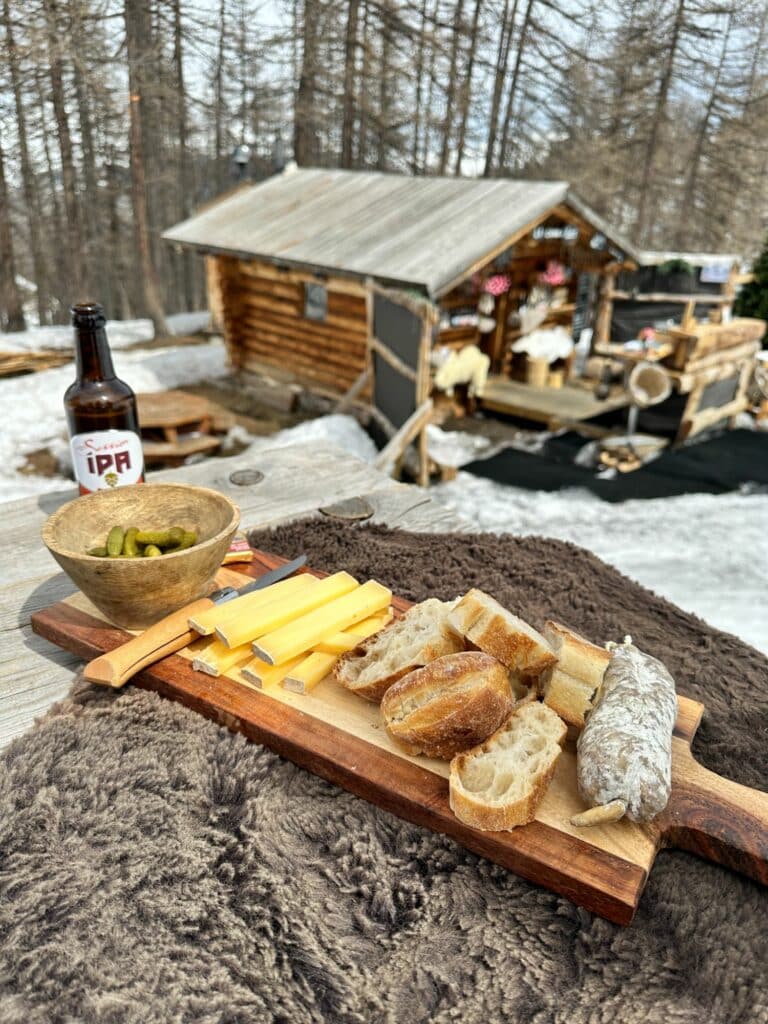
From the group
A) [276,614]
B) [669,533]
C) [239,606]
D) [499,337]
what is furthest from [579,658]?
[499,337]

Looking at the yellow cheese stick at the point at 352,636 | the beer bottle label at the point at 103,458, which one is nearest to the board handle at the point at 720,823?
the yellow cheese stick at the point at 352,636

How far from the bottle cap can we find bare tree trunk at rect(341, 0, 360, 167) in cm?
1711

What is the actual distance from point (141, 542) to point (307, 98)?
18976 millimetres

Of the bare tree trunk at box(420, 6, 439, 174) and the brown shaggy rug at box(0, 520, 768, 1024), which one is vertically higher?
the bare tree trunk at box(420, 6, 439, 174)

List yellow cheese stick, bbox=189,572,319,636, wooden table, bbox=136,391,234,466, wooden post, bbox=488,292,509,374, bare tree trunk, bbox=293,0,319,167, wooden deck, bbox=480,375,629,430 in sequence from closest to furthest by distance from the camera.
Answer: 1. yellow cheese stick, bbox=189,572,319,636
2. wooden table, bbox=136,391,234,466
3. wooden deck, bbox=480,375,629,430
4. wooden post, bbox=488,292,509,374
5. bare tree trunk, bbox=293,0,319,167

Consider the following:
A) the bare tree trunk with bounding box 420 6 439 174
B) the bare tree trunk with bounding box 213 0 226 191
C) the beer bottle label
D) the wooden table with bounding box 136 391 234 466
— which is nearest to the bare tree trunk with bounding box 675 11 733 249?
the bare tree trunk with bounding box 420 6 439 174

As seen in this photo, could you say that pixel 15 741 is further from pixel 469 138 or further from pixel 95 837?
pixel 469 138

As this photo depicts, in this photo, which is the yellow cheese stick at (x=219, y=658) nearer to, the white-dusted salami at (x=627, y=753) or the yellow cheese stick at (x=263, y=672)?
the yellow cheese stick at (x=263, y=672)

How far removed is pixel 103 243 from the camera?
60.9 ft

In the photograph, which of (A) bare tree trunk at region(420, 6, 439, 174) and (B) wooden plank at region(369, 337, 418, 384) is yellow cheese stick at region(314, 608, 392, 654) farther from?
(A) bare tree trunk at region(420, 6, 439, 174)

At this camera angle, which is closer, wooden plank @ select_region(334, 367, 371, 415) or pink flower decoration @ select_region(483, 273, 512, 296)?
wooden plank @ select_region(334, 367, 371, 415)

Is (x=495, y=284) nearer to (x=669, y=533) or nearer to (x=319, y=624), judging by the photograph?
(x=669, y=533)

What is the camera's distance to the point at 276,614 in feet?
5.80

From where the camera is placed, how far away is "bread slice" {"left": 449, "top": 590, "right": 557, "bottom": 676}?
157 cm
